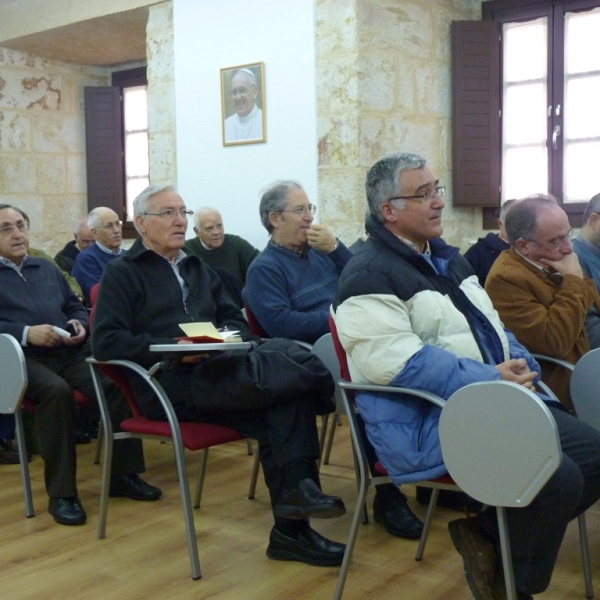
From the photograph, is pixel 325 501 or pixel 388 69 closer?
pixel 325 501

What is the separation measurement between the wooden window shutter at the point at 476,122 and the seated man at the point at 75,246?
2681 millimetres

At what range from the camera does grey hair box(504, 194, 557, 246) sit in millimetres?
2625

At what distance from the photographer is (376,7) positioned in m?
5.11

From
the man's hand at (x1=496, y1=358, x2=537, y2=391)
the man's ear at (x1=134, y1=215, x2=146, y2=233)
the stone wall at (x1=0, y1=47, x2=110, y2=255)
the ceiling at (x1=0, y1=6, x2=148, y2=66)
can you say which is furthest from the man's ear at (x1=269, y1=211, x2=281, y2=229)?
the stone wall at (x1=0, y1=47, x2=110, y2=255)

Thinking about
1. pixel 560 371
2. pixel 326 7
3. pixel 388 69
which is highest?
pixel 326 7

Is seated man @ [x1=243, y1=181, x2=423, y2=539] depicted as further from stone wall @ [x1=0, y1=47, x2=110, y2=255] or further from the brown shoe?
stone wall @ [x1=0, y1=47, x2=110, y2=255]

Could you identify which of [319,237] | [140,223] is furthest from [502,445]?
[319,237]

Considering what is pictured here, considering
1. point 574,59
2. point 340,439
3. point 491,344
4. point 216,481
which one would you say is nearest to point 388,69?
point 574,59

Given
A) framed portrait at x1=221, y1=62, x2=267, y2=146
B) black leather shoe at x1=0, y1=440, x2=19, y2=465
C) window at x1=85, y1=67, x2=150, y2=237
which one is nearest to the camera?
black leather shoe at x1=0, y1=440, x2=19, y2=465

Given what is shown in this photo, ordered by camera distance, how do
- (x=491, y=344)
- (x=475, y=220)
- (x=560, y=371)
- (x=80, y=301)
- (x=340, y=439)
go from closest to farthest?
(x=491, y=344) → (x=560, y=371) → (x=80, y=301) → (x=340, y=439) → (x=475, y=220)

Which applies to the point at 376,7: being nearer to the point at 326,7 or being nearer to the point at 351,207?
the point at 326,7

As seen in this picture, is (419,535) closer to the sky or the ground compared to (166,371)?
closer to the ground

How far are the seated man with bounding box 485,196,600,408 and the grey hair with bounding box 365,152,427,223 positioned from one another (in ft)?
1.72

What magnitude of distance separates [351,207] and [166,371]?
2817mm
